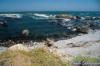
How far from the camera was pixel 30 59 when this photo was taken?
8406mm

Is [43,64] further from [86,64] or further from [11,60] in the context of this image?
[86,64]

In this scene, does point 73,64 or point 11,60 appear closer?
point 11,60

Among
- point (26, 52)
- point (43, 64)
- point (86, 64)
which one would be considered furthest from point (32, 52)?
point (86, 64)

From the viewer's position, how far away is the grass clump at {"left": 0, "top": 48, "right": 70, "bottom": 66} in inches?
321

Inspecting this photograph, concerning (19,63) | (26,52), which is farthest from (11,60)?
(26,52)

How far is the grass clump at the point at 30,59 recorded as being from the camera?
8156 mm

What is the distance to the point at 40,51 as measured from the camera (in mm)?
9031

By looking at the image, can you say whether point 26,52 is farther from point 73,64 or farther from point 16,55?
point 73,64

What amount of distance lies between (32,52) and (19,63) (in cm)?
98

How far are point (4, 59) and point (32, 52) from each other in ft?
3.35

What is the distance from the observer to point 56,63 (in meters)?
8.48

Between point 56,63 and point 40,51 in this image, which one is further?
point 40,51

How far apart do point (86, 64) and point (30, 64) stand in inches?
75.3

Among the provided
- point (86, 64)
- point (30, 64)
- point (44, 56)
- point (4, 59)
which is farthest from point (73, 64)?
point (4, 59)
